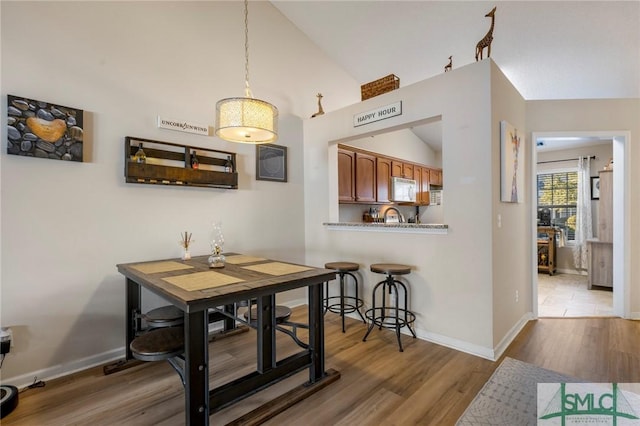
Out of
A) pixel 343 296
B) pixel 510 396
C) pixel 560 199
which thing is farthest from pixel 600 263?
pixel 343 296

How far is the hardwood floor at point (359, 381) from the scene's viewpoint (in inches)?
71.7

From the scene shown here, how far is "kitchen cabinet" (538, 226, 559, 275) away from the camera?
580cm

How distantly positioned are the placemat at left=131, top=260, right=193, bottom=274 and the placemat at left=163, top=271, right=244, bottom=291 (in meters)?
0.30

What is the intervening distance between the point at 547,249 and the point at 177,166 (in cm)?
670

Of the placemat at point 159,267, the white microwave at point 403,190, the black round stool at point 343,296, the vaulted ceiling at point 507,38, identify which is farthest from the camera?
the white microwave at point 403,190

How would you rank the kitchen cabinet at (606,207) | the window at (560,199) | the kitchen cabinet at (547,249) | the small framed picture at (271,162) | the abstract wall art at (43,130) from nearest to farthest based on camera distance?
the abstract wall art at (43,130)
the small framed picture at (271,162)
the kitchen cabinet at (606,207)
the kitchen cabinet at (547,249)
the window at (560,199)

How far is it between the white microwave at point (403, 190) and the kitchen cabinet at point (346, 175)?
1.11 meters

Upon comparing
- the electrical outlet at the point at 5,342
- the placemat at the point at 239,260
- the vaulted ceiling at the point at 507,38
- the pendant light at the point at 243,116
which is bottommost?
the electrical outlet at the point at 5,342

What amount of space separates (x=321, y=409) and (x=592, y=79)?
4.66 metres

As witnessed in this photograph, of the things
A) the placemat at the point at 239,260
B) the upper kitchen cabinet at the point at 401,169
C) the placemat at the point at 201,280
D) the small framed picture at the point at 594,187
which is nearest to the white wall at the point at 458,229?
the placemat at the point at 239,260

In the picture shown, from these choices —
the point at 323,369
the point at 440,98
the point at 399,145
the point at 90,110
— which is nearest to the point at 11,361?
the point at 90,110

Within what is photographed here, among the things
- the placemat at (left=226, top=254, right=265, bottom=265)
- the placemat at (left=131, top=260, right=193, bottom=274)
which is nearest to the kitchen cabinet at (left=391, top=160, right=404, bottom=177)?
the placemat at (left=226, top=254, right=265, bottom=265)

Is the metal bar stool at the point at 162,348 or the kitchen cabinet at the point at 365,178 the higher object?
the kitchen cabinet at the point at 365,178

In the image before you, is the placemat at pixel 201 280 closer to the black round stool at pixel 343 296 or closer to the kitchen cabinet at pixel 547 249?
the black round stool at pixel 343 296
